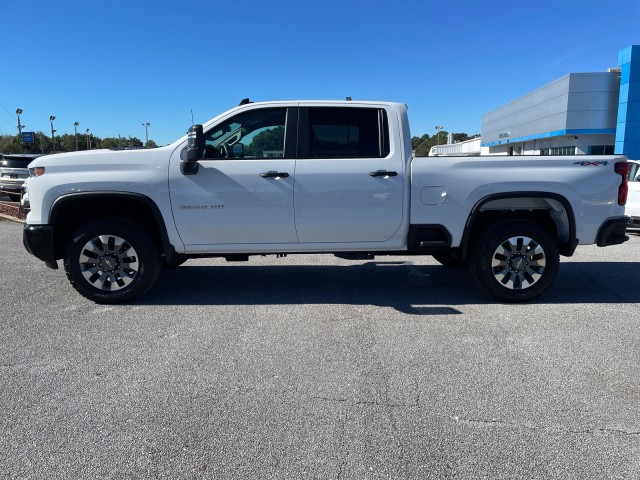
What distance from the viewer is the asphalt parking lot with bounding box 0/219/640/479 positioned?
259cm

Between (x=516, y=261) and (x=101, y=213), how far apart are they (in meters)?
4.66

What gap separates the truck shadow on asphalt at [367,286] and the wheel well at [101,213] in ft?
2.89

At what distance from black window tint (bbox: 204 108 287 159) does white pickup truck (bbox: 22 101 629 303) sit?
0.01m

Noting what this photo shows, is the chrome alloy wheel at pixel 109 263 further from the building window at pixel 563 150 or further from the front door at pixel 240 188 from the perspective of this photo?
the building window at pixel 563 150

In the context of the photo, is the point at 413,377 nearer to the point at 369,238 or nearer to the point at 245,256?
the point at 369,238

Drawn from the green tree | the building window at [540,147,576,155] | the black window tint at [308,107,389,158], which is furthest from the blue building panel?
the green tree

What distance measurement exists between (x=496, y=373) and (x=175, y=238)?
3.44m

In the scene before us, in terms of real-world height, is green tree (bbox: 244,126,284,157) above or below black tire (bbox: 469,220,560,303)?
above

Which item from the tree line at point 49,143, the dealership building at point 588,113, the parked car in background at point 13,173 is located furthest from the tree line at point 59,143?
the parked car in background at point 13,173

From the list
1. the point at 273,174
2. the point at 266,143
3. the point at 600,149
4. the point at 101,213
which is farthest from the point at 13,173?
the point at 600,149

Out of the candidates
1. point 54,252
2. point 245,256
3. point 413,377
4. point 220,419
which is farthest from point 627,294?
point 54,252

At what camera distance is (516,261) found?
5.34 m

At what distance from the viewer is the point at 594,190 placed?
17.2ft

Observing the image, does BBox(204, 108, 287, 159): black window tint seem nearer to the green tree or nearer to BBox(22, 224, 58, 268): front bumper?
the green tree
